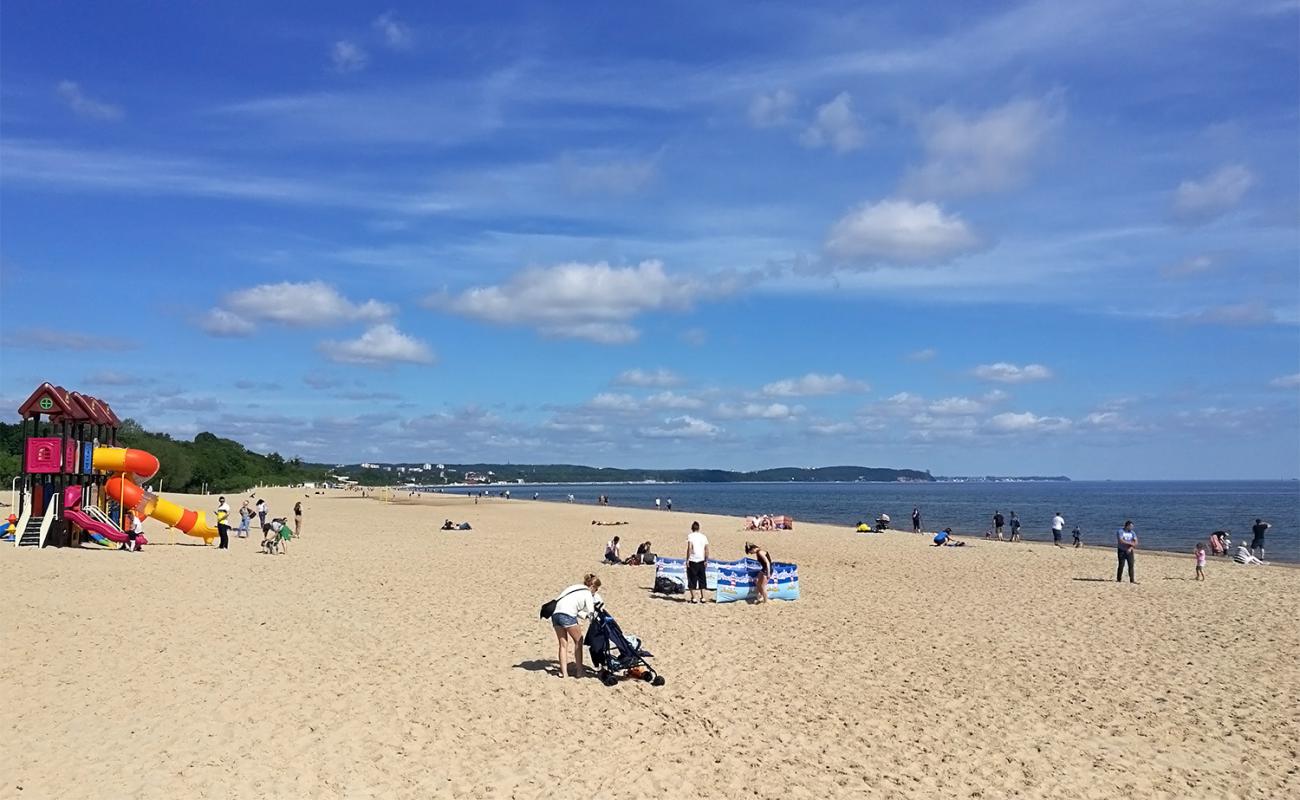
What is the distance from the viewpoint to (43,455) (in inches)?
951

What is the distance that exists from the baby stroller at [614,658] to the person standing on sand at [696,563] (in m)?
5.33

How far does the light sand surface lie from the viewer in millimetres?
7656

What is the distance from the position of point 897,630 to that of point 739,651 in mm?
3058

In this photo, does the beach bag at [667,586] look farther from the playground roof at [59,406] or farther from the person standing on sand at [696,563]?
the playground roof at [59,406]

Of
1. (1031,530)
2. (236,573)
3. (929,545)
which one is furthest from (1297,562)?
(236,573)

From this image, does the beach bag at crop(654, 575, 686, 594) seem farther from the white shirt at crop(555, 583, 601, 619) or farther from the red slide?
the red slide

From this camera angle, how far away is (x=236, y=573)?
66.5 ft

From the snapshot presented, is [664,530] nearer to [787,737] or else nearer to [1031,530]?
[1031,530]

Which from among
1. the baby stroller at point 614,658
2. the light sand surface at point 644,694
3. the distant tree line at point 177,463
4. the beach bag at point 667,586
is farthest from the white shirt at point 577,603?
the distant tree line at point 177,463

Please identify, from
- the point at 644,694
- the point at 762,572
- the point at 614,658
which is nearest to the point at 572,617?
the point at 614,658

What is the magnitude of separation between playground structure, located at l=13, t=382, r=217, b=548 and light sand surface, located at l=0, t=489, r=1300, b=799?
5833 millimetres

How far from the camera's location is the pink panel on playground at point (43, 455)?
24.1 meters

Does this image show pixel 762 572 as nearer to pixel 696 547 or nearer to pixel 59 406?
pixel 696 547

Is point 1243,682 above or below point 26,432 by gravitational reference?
below
